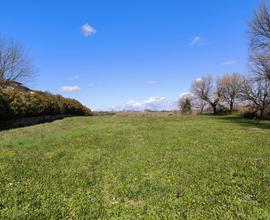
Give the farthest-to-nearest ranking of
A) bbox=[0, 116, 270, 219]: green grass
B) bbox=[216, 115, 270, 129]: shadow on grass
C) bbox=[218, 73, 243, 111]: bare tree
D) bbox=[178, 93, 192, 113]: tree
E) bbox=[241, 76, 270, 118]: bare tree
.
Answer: bbox=[178, 93, 192, 113]: tree < bbox=[218, 73, 243, 111]: bare tree < bbox=[241, 76, 270, 118]: bare tree < bbox=[216, 115, 270, 129]: shadow on grass < bbox=[0, 116, 270, 219]: green grass

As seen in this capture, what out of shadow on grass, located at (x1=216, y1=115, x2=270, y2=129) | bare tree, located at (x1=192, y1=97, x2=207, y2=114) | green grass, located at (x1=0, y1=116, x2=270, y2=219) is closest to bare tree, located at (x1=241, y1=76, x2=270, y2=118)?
shadow on grass, located at (x1=216, y1=115, x2=270, y2=129)

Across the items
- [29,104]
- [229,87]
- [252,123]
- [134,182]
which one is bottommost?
[134,182]

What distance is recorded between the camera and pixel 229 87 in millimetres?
44219

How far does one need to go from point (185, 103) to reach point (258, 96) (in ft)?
69.5

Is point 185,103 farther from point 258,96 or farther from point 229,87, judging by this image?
point 258,96

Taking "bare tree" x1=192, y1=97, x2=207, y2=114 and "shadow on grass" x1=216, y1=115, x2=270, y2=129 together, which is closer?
"shadow on grass" x1=216, y1=115, x2=270, y2=129

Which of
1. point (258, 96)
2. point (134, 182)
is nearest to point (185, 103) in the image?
point (258, 96)

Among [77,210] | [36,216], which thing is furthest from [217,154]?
[36,216]

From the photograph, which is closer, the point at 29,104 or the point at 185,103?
the point at 29,104

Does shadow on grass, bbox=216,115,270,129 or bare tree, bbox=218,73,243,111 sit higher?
bare tree, bbox=218,73,243,111

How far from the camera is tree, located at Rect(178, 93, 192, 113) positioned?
5086 cm

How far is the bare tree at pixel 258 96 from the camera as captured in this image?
3052 centimetres

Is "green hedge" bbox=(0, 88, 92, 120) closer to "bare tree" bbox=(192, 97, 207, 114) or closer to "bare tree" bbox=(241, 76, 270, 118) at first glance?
"bare tree" bbox=(241, 76, 270, 118)

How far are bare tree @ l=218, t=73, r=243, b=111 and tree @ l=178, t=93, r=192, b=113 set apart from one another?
23.6ft
